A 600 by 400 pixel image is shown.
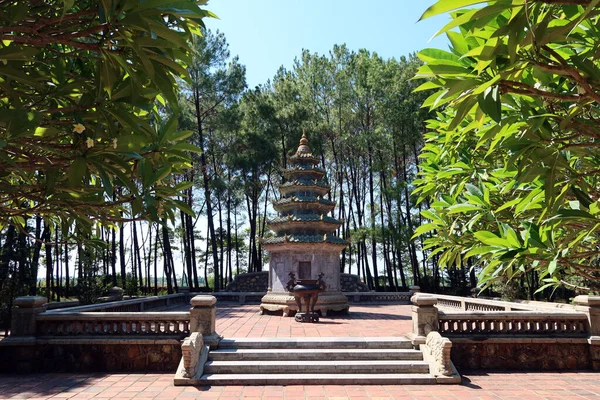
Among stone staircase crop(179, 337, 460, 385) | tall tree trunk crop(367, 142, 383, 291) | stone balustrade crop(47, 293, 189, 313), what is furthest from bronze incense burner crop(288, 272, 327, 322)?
tall tree trunk crop(367, 142, 383, 291)

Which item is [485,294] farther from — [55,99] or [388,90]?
[55,99]

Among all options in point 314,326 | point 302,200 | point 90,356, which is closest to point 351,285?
point 302,200

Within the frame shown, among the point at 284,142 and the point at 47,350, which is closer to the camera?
the point at 47,350

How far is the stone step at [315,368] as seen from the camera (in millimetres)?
7594

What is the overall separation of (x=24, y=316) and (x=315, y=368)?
5.97m

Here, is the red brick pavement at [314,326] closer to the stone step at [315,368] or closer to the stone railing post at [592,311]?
the stone step at [315,368]

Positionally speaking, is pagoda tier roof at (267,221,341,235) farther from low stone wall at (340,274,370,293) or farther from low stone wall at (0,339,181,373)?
low stone wall at (0,339,181,373)

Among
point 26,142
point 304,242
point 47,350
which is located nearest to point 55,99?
point 26,142

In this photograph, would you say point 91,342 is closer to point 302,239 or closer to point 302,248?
point 302,239

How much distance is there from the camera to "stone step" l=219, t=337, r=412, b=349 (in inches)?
332

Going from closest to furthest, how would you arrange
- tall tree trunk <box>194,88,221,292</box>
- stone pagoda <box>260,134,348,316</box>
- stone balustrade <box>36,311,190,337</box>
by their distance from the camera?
stone balustrade <box>36,311,190,337</box> < stone pagoda <box>260,134,348,316</box> < tall tree trunk <box>194,88,221,292</box>

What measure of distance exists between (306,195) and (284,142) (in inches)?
450

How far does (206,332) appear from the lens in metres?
8.31

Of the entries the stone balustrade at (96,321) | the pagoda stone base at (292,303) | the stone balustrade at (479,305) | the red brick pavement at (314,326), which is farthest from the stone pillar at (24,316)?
the stone balustrade at (479,305)
